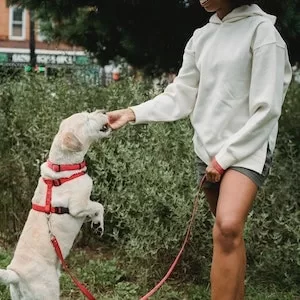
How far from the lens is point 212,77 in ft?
13.0

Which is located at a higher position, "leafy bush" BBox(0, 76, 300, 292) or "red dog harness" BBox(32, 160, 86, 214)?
"red dog harness" BBox(32, 160, 86, 214)

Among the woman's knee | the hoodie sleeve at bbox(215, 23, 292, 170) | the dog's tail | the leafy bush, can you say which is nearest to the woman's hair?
the hoodie sleeve at bbox(215, 23, 292, 170)

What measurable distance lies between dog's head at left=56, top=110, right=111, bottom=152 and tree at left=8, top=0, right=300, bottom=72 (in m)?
2.83

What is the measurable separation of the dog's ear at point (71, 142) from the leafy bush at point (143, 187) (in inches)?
60.4

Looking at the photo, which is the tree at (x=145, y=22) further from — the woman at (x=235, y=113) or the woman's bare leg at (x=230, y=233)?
the woman's bare leg at (x=230, y=233)

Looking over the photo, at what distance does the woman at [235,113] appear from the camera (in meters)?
3.72

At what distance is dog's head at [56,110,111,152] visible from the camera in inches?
173

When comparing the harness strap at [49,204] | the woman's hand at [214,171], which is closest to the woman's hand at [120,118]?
the harness strap at [49,204]

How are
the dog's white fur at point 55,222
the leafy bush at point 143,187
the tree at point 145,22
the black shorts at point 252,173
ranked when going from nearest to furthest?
the black shorts at point 252,173 < the dog's white fur at point 55,222 < the leafy bush at point 143,187 < the tree at point 145,22

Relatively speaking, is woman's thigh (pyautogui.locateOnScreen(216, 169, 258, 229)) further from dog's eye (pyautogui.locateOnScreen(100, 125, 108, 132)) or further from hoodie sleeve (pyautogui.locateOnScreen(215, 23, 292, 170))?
dog's eye (pyautogui.locateOnScreen(100, 125, 108, 132))

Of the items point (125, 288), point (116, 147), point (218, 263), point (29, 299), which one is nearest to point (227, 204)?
point (218, 263)

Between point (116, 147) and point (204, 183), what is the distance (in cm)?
258

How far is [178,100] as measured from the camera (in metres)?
4.33

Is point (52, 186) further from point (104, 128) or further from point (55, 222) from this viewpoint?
point (104, 128)
